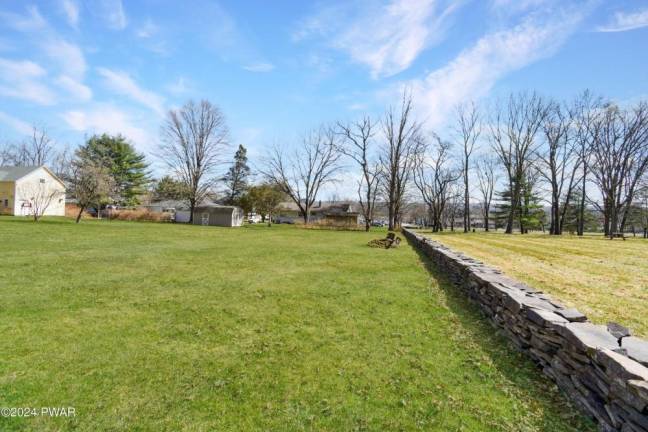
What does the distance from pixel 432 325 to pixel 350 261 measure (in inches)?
225

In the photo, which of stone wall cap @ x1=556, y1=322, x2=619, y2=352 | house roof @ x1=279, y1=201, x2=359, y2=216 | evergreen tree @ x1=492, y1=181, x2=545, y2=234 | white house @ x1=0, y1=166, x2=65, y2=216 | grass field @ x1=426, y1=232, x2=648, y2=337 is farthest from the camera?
house roof @ x1=279, y1=201, x2=359, y2=216

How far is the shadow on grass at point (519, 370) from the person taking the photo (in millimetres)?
2373

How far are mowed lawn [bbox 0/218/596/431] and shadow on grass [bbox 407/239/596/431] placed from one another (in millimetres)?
16

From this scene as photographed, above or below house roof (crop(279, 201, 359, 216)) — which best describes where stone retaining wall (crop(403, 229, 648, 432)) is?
below

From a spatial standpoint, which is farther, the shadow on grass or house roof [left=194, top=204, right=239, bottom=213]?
house roof [left=194, top=204, right=239, bottom=213]

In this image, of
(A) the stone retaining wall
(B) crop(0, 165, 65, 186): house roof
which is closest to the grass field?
(A) the stone retaining wall

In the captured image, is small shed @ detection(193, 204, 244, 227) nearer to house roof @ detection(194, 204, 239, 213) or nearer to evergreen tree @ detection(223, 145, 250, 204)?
house roof @ detection(194, 204, 239, 213)

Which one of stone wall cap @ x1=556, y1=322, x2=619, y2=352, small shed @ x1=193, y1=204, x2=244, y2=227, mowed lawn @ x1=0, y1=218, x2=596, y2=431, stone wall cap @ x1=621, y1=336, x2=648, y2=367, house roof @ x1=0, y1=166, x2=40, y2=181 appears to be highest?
house roof @ x1=0, y1=166, x2=40, y2=181

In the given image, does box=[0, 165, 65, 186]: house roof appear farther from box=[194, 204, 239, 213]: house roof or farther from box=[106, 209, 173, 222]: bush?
box=[194, 204, 239, 213]: house roof

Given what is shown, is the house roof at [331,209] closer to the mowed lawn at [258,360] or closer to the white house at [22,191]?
the white house at [22,191]

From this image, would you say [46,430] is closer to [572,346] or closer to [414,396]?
[414,396]

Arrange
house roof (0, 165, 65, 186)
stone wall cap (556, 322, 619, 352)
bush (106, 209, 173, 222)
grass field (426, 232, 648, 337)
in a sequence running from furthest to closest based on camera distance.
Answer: bush (106, 209, 173, 222), house roof (0, 165, 65, 186), grass field (426, 232, 648, 337), stone wall cap (556, 322, 619, 352)

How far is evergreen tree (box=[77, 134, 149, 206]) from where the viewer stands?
38.5 meters

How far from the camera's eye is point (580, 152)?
93.2 feet
